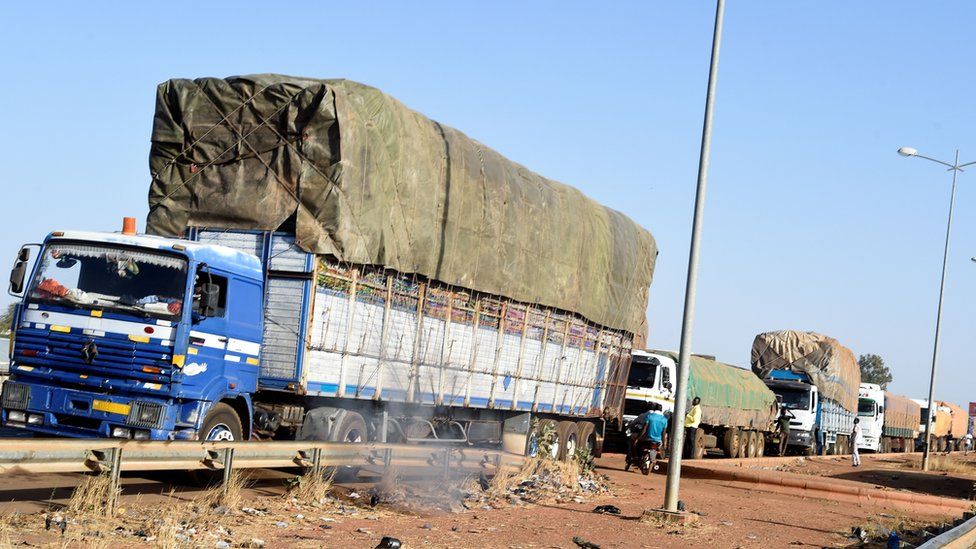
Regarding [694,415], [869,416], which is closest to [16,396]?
[694,415]

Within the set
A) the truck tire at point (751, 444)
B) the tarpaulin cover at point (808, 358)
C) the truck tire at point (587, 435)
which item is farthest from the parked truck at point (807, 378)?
the truck tire at point (587, 435)

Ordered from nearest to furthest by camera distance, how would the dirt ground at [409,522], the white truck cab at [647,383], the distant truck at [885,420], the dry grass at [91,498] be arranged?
the dirt ground at [409,522]
the dry grass at [91,498]
the white truck cab at [647,383]
the distant truck at [885,420]

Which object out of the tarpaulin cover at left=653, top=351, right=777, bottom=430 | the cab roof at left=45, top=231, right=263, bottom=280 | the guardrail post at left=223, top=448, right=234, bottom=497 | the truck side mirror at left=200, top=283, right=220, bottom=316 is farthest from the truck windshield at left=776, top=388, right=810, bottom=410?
the guardrail post at left=223, top=448, right=234, bottom=497

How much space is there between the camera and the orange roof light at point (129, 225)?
12586 mm

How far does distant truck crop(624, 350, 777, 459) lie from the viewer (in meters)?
27.8

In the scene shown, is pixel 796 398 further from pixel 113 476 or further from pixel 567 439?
pixel 113 476

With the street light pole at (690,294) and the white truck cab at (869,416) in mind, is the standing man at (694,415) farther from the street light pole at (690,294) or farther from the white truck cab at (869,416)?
the white truck cab at (869,416)

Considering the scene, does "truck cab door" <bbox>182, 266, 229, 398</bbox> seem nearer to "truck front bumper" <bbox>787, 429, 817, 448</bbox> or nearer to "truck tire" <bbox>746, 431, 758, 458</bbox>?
"truck tire" <bbox>746, 431, 758, 458</bbox>

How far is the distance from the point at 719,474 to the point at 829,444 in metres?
23.1

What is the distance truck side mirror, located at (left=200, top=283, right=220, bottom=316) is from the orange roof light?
1342mm

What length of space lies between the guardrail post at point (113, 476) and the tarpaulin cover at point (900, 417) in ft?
163

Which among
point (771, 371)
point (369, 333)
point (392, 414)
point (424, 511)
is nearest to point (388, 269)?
point (369, 333)

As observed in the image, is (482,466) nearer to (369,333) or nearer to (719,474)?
(369,333)

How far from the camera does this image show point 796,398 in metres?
40.0
